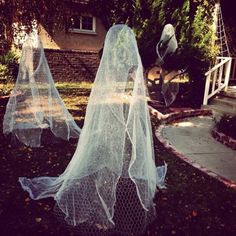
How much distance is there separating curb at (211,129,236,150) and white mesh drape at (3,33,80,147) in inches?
132

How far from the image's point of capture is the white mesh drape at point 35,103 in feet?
21.3

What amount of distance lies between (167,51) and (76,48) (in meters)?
7.92

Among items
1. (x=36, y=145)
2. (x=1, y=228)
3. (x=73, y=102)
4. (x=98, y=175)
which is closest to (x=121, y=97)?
(x=98, y=175)

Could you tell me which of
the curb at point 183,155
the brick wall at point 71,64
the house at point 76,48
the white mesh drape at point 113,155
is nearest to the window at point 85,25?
the house at point 76,48

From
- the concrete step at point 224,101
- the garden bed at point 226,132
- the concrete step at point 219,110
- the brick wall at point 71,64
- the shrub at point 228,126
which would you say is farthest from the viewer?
the brick wall at point 71,64

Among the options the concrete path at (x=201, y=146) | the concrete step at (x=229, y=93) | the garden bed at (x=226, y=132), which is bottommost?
the concrete path at (x=201, y=146)

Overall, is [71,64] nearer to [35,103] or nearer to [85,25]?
[85,25]

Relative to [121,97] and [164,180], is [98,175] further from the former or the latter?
[164,180]

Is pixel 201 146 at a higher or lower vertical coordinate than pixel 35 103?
lower

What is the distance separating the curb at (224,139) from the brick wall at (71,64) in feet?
31.9

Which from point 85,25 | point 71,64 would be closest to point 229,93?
point 71,64

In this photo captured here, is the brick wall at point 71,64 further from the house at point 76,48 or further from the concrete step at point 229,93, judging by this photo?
the concrete step at point 229,93

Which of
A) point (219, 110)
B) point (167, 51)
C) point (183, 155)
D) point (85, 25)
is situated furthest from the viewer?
point (85, 25)

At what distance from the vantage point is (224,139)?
6906mm
